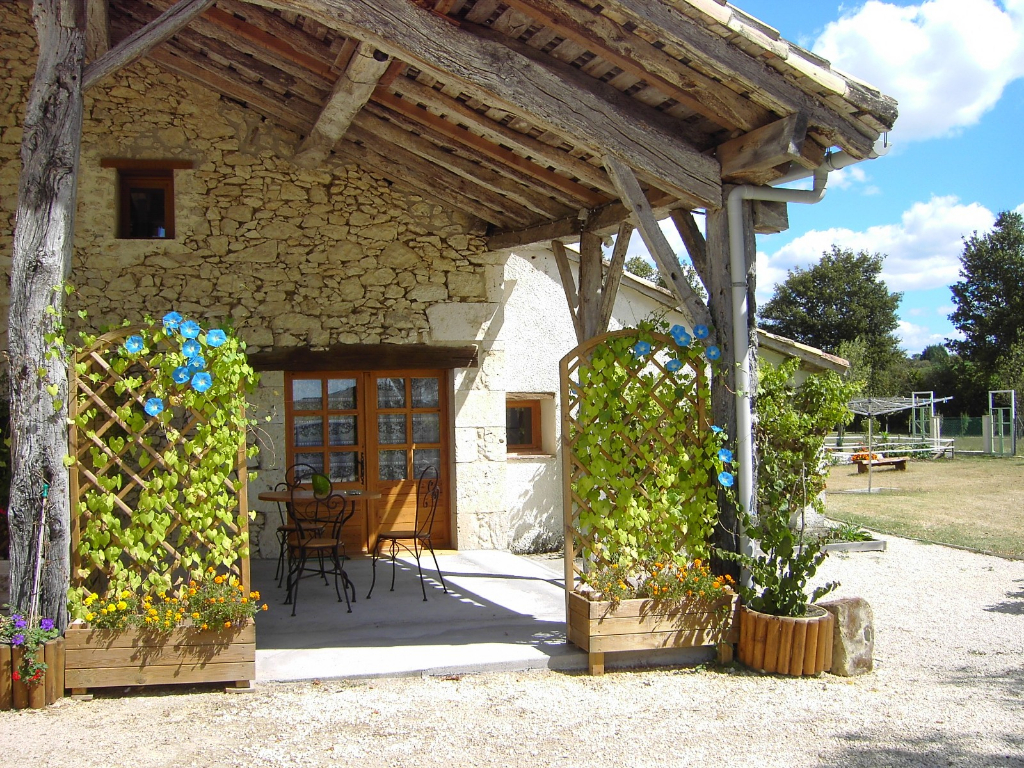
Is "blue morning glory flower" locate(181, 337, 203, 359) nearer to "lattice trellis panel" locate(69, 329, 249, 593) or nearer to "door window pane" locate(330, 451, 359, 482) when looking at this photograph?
"lattice trellis panel" locate(69, 329, 249, 593)

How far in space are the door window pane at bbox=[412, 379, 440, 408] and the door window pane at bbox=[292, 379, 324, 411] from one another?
0.79 m

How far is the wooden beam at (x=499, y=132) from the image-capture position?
475cm

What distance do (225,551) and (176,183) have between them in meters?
3.79

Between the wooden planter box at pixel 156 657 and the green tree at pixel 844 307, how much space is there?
1111 inches

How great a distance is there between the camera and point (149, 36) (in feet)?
13.6

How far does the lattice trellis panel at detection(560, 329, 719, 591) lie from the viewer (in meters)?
4.19

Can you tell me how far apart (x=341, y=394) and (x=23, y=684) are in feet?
12.1

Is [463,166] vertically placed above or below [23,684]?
above

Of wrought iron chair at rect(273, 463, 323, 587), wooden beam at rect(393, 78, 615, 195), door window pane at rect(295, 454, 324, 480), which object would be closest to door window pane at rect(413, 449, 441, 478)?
door window pane at rect(295, 454, 324, 480)

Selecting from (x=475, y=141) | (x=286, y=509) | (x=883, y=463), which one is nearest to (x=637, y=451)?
(x=475, y=141)

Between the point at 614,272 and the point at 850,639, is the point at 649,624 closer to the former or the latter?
the point at 850,639

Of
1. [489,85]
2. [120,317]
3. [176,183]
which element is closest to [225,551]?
[489,85]

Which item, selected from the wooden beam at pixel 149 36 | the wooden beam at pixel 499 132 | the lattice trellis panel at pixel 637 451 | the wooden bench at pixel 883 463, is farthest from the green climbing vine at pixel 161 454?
the wooden bench at pixel 883 463

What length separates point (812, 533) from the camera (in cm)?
851
